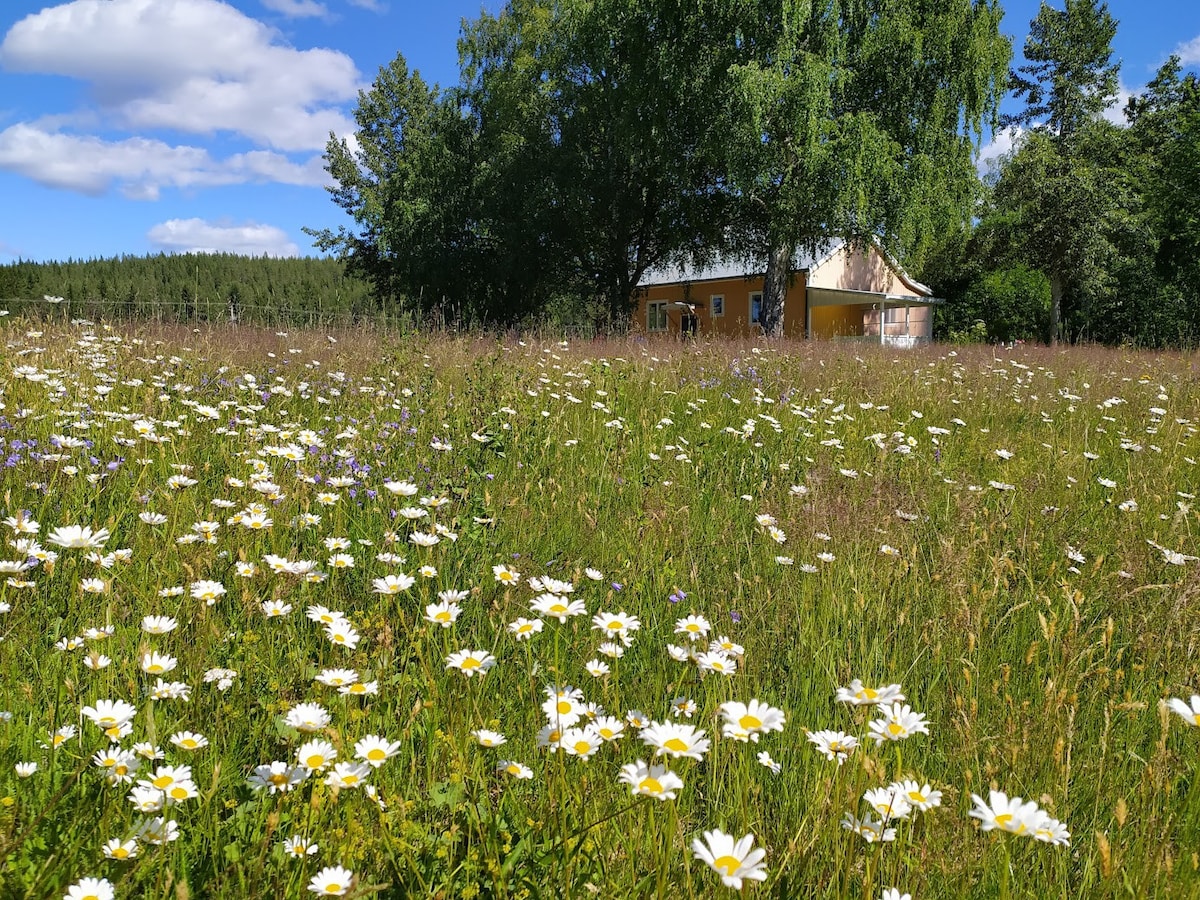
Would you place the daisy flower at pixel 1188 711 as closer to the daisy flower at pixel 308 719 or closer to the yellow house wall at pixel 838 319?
the daisy flower at pixel 308 719

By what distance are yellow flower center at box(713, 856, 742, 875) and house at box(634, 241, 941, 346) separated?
27214 millimetres

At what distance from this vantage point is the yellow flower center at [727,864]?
94 centimetres

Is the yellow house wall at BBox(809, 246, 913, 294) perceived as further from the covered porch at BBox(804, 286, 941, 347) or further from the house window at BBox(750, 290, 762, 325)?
the house window at BBox(750, 290, 762, 325)

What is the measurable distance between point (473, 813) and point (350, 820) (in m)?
0.31

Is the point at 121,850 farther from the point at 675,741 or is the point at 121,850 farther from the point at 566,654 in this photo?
the point at 566,654

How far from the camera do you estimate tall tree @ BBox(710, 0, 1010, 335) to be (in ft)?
51.0

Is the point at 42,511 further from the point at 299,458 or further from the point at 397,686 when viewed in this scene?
the point at 397,686

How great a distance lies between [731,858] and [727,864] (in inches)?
0.8

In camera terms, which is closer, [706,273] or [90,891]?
[90,891]

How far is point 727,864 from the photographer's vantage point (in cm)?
97

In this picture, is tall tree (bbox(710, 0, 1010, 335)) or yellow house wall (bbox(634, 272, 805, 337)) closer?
tall tree (bbox(710, 0, 1010, 335))

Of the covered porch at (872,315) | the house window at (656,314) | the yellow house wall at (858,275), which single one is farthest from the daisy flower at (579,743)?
the covered porch at (872,315)

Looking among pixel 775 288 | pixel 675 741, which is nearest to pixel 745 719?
pixel 675 741

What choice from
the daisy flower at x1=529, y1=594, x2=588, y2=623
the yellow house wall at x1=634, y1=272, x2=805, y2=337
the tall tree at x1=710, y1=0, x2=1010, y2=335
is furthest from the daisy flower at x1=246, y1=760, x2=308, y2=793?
the yellow house wall at x1=634, y1=272, x2=805, y2=337
